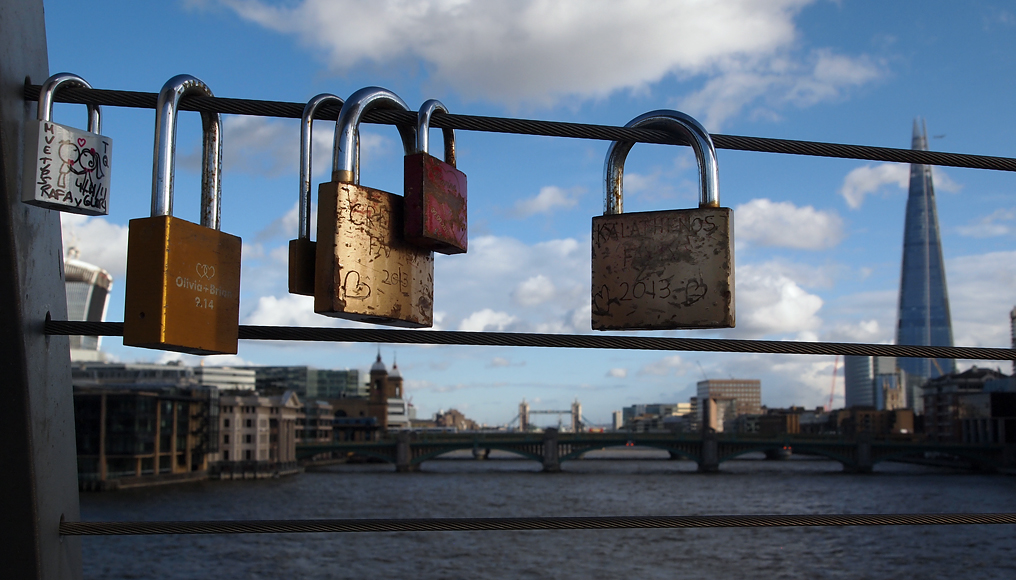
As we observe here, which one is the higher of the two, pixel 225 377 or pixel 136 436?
pixel 225 377

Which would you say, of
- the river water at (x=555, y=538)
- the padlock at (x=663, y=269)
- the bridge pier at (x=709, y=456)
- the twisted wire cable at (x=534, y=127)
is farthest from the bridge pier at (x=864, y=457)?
the padlock at (x=663, y=269)

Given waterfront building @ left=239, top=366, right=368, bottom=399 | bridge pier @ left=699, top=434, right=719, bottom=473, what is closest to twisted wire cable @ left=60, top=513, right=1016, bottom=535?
bridge pier @ left=699, top=434, right=719, bottom=473

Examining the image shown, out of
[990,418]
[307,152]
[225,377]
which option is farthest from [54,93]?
[225,377]

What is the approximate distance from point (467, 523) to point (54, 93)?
4.39 ft

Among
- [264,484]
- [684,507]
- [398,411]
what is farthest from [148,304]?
[398,411]

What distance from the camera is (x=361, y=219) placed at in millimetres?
1791

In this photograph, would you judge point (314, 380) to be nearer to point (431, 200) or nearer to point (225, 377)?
point (225, 377)

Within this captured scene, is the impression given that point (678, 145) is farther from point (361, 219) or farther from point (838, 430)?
point (838, 430)

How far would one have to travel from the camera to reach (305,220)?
195 cm

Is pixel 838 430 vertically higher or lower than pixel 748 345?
lower

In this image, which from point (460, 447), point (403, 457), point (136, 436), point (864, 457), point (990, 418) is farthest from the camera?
point (990, 418)

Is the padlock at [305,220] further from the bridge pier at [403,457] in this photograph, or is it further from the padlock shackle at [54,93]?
the bridge pier at [403,457]

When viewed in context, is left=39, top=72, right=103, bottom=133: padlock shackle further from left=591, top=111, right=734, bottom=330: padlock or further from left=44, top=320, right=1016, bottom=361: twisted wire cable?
left=591, top=111, right=734, bottom=330: padlock

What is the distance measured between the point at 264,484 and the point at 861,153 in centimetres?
6609
